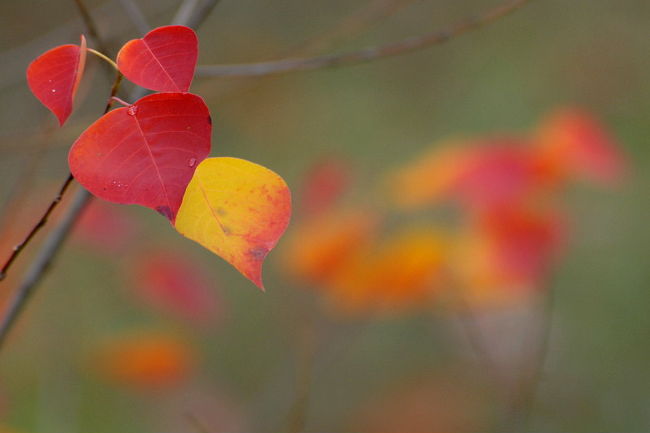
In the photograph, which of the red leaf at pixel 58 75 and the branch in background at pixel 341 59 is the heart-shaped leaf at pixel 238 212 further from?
the branch in background at pixel 341 59

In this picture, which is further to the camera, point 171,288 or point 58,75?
point 171,288

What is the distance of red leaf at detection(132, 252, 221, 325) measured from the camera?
1.66 m

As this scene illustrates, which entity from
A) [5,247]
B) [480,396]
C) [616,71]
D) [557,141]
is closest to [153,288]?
[5,247]

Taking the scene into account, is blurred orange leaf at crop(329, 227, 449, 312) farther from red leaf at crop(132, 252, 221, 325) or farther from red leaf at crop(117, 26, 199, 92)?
red leaf at crop(117, 26, 199, 92)

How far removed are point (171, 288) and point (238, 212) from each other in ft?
4.00

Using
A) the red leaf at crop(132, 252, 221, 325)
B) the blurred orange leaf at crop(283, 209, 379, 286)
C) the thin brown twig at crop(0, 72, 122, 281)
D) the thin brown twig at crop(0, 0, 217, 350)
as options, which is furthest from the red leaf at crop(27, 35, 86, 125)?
the red leaf at crop(132, 252, 221, 325)

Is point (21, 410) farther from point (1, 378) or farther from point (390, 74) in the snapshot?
point (390, 74)

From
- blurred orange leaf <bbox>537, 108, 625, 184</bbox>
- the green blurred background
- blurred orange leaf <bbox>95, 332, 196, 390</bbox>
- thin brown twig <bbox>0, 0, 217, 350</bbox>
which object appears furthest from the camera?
the green blurred background

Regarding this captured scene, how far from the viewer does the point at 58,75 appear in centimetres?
48

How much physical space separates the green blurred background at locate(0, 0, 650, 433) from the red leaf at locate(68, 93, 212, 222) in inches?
17.3

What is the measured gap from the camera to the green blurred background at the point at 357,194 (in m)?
1.86


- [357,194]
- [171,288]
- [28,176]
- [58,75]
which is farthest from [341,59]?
[357,194]

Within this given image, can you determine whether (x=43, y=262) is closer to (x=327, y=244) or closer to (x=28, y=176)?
(x=28, y=176)

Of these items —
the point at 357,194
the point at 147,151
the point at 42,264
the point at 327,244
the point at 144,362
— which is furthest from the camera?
the point at 357,194
